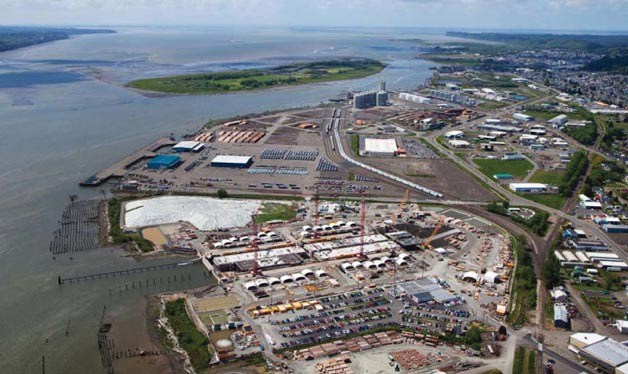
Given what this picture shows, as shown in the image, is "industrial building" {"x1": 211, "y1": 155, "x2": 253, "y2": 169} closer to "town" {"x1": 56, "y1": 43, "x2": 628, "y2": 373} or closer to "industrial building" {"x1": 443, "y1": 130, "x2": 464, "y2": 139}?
"town" {"x1": 56, "y1": 43, "x2": 628, "y2": 373}

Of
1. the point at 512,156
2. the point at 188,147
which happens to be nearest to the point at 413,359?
the point at 188,147

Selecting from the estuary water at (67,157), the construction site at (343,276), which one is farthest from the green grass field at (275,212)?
the estuary water at (67,157)

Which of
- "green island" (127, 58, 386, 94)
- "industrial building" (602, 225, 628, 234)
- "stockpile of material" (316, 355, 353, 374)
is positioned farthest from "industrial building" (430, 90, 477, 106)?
"stockpile of material" (316, 355, 353, 374)

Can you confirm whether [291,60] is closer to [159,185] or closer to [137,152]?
[137,152]

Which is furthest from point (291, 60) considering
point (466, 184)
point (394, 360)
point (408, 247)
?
point (394, 360)

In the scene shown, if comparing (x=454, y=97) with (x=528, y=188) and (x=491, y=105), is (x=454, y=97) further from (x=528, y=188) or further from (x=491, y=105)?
(x=528, y=188)
